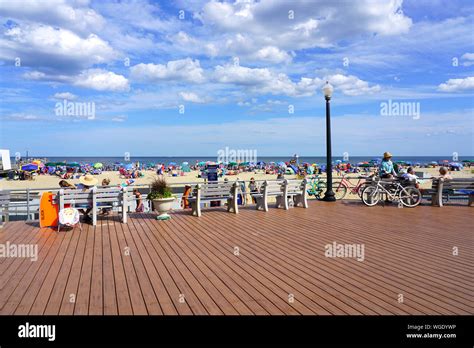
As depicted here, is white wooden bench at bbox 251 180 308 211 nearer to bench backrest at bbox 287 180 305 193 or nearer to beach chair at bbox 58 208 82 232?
bench backrest at bbox 287 180 305 193

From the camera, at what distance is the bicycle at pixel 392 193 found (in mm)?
10969

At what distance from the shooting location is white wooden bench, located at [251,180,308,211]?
10.4 meters

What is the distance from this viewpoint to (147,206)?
1420cm

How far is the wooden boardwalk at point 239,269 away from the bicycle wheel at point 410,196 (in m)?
2.16

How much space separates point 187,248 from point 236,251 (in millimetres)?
859

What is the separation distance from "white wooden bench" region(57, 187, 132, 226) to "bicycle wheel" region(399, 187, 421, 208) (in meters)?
7.92

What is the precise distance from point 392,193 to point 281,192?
3491mm

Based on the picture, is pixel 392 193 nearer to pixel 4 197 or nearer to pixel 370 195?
pixel 370 195

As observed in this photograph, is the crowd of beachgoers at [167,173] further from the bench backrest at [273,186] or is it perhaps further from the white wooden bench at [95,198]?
the white wooden bench at [95,198]

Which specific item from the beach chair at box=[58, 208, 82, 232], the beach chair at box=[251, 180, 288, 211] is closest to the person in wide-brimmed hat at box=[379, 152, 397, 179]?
the beach chair at box=[251, 180, 288, 211]

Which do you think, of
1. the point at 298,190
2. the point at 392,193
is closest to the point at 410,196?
the point at 392,193

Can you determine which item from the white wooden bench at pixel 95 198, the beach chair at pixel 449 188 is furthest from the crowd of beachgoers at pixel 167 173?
the white wooden bench at pixel 95 198
